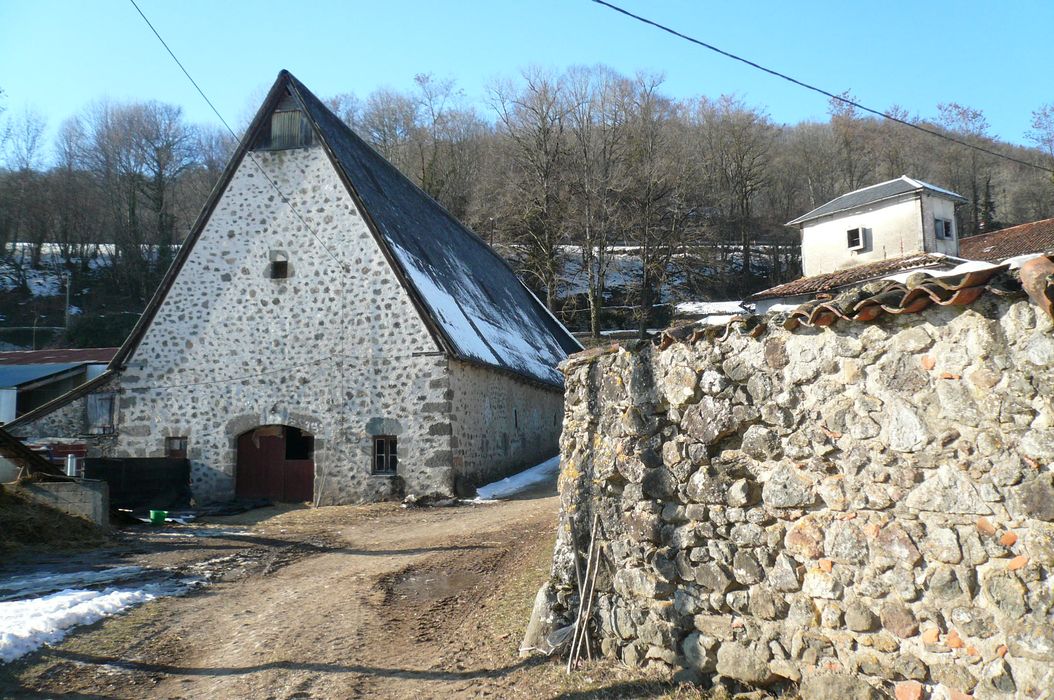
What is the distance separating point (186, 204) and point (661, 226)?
27.7 m

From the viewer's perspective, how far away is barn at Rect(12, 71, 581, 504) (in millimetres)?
13930

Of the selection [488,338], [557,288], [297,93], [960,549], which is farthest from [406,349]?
[557,288]

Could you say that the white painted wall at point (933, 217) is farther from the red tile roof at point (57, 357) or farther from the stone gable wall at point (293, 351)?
the red tile roof at point (57, 357)

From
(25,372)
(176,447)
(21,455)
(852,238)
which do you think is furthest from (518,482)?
(25,372)

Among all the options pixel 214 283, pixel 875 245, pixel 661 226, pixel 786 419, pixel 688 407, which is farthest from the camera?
pixel 661 226

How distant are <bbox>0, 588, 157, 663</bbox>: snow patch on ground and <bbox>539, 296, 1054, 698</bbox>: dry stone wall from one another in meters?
4.05

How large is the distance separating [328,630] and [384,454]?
7.82 metres

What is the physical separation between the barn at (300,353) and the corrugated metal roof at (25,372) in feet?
28.1

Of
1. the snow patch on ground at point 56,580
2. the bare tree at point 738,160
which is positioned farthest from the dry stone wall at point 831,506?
the bare tree at point 738,160

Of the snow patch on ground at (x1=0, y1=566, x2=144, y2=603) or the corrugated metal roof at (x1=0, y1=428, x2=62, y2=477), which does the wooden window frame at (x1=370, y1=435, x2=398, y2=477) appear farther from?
the snow patch on ground at (x1=0, y1=566, x2=144, y2=603)

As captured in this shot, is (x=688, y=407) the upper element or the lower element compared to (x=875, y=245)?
lower

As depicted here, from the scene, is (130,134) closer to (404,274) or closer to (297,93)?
(297,93)

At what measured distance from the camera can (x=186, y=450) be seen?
1467 centimetres

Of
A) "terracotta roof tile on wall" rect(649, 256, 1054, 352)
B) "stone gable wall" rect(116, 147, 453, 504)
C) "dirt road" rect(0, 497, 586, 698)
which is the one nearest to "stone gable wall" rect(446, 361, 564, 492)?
"stone gable wall" rect(116, 147, 453, 504)
